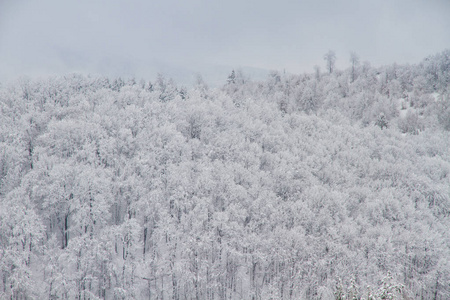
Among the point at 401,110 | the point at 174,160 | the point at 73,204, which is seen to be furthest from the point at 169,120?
the point at 401,110

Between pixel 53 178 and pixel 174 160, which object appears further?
pixel 174 160

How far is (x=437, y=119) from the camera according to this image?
81.8 meters

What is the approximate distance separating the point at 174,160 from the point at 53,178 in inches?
776

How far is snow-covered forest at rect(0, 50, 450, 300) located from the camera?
3763 cm

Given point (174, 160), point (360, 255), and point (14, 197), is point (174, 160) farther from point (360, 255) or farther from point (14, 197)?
point (360, 255)

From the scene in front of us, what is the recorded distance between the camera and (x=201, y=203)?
44.1 meters

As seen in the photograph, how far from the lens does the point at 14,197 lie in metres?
38.7

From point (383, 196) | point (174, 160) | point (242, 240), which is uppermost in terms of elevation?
point (174, 160)

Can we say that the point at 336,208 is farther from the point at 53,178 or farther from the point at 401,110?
the point at 401,110

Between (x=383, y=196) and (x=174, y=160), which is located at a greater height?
(x=174, y=160)

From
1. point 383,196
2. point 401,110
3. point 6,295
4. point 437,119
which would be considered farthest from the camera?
point 401,110

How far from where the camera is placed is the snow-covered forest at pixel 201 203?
3763 cm

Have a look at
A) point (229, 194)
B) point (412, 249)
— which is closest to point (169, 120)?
point (229, 194)

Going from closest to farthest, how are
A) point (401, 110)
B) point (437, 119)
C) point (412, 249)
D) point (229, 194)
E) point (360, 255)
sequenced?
point (360, 255) < point (412, 249) < point (229, 194) < point (437, 119) < point (401, 110)
